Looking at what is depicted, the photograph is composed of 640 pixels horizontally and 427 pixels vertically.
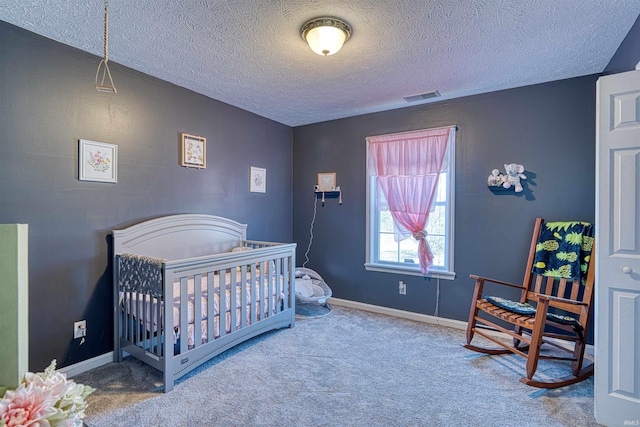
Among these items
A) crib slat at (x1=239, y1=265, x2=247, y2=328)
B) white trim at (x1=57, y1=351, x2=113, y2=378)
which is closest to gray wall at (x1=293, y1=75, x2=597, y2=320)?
crib slat at (x1=239, y1=265, x2=247, y2=328)

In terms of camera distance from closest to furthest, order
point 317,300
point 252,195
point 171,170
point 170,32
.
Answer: point 170,32
point 171,170
point 317,300
point 252,195

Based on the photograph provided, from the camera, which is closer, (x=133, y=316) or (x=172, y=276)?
(x=172, y=276)

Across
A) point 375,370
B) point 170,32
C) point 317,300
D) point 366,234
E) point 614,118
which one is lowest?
point 375,370

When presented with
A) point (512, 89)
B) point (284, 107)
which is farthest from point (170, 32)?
point (512, 89)

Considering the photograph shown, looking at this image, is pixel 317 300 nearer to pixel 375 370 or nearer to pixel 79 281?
pixel 375 370

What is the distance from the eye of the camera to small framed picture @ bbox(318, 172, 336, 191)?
155 inches

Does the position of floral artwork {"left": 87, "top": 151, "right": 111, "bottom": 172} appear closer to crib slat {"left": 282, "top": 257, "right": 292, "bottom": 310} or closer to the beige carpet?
the beige carpet

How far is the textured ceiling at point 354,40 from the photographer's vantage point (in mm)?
1739

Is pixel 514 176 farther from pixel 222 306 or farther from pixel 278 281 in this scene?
pixel 222 306

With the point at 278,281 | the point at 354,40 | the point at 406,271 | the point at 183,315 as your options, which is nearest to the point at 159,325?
the point at 183,315

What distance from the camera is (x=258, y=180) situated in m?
3.77

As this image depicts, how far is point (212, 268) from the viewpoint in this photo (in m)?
2.29

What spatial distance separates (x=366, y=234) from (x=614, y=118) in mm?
2415

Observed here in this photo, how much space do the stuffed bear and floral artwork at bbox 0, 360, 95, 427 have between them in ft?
10.6
